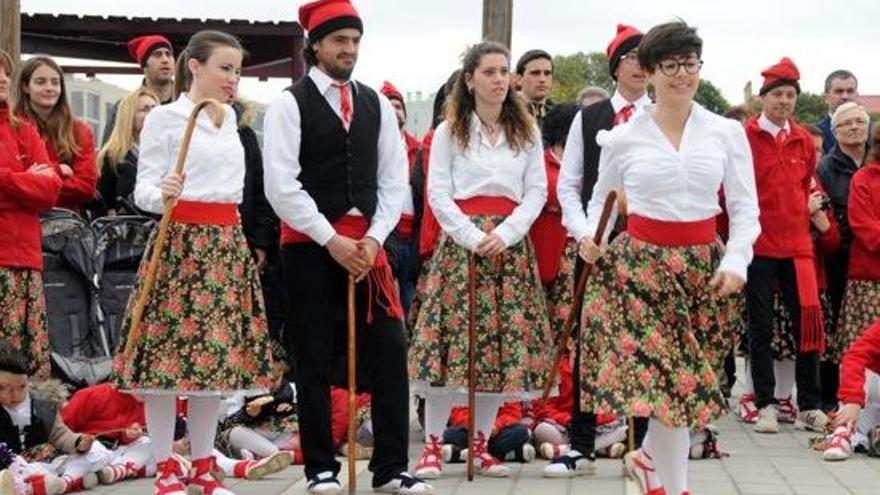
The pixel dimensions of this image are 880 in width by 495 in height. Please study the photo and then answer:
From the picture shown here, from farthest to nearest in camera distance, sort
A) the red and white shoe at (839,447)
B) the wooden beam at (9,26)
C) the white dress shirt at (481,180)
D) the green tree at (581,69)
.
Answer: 1. the green tree at (581,69)
2. the wooden beam at (9,26)
3. the red and white shoe at (839,447)
4. the white dress shirt at (481,180)

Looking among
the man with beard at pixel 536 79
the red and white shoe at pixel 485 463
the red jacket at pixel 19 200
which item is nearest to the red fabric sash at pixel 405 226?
the man with beard at pixel 536 79

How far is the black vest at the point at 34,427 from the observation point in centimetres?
755

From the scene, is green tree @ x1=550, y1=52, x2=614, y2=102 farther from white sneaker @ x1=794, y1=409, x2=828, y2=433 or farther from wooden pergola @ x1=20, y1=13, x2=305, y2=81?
white sneaker @ x1=794, y1=409, x2=828, y2=433

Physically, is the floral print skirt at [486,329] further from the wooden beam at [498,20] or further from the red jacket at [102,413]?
the wooden beam at [498,20]

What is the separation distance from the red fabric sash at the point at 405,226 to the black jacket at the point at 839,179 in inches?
110

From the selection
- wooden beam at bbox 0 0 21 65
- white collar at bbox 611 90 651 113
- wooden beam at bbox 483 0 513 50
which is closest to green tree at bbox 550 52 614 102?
wooden beam at bbox 483 0 513 50

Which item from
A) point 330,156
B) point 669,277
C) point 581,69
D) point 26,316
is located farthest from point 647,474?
point 581,69

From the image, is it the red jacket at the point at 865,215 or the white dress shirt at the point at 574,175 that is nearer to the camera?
the white dress shirt at the point at 574,175

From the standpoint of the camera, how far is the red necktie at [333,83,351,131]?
7230mm

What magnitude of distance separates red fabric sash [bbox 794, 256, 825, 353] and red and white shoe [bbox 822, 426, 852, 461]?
1274mm

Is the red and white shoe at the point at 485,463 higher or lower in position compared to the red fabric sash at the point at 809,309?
lower

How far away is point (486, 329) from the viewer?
27.1 feet

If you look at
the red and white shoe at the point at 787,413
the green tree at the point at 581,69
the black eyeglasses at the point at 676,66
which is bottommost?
the red and white shoe at the point at 787,413

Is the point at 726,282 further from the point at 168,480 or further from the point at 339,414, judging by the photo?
the point at 339,414
